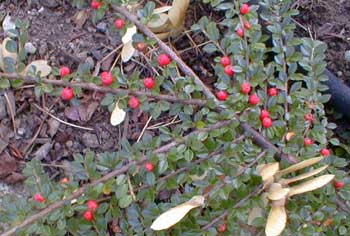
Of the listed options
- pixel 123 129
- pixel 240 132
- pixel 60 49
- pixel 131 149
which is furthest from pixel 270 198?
pixel 60 49

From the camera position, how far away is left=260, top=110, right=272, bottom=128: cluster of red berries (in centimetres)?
189

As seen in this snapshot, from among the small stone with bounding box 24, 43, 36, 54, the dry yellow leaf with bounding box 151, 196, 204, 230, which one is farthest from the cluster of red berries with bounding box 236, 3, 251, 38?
the small stone with bounding box 24, 43, 36, 54

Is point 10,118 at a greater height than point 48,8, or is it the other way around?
point 48,8

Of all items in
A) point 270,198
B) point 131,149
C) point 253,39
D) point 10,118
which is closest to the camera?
point 270,198

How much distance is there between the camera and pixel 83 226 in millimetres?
1922

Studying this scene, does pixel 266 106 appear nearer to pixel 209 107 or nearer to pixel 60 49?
pixel 209 107

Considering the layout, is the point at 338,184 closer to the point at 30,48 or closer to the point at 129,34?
the point at 129,34

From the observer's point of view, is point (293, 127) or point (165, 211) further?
point (293, 127)

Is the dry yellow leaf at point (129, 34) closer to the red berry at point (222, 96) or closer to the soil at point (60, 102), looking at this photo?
the soil at point (60, 102)

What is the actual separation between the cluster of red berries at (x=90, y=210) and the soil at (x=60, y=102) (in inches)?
14.3

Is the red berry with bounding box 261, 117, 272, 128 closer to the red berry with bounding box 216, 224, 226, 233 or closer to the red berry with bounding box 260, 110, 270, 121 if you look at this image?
the red berry with bounding box 260, 110, 270, 121

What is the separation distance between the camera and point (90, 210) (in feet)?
6.15

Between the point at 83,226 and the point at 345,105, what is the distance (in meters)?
1.09

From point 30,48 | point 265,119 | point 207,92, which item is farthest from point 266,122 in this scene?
point 30,48
